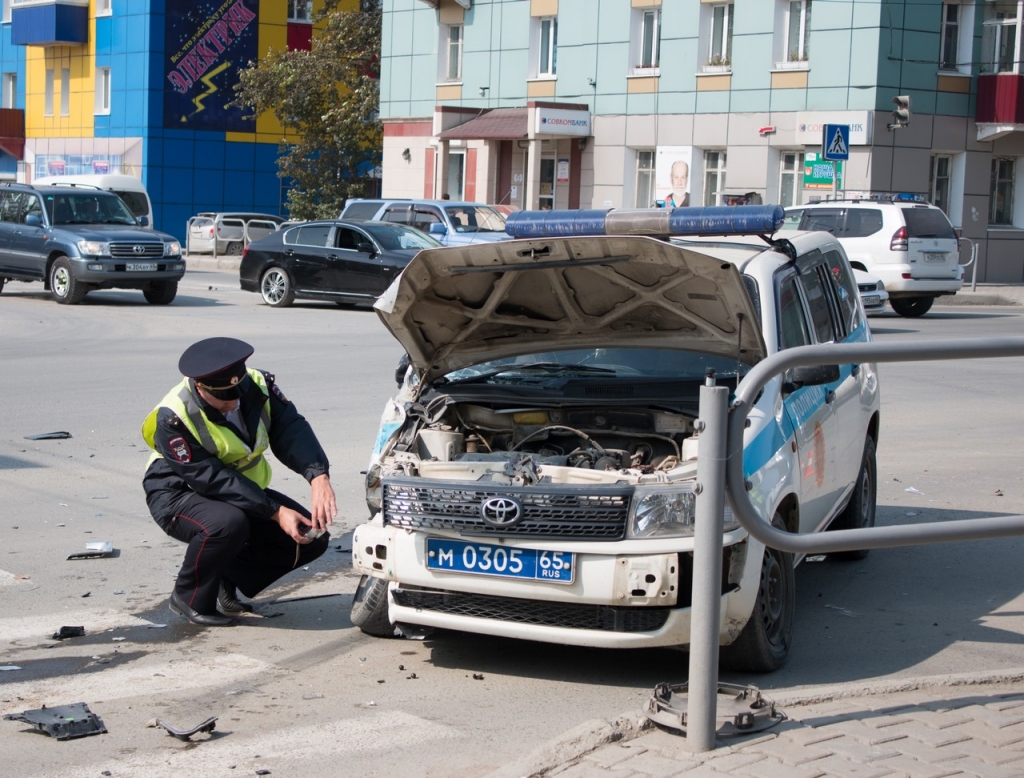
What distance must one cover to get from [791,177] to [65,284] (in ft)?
58.1

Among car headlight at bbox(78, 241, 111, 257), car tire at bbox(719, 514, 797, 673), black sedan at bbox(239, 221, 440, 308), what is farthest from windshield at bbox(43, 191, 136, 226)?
car tire at bbox(719, 514, 797, 673)

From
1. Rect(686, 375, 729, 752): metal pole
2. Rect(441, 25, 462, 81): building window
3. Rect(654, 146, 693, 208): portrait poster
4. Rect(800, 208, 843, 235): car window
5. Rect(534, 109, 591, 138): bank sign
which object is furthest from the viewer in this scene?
Rect(441, 25, 462, 81): building window

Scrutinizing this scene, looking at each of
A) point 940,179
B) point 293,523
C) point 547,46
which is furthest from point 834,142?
point 293,523

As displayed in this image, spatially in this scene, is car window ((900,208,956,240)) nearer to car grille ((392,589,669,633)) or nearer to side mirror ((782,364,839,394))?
side mirror ((782,364,839,394))

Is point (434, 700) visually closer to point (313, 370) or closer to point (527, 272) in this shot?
point (527, 272)

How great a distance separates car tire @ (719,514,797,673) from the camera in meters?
5.32

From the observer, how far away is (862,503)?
766 cm

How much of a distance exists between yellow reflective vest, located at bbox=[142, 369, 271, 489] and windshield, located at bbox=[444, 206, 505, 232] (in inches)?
813

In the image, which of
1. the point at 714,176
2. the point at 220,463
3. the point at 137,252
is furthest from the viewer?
the point at 714,176

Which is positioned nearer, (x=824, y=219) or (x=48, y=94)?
(x=824, y=219)

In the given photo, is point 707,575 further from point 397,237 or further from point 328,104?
point 328,104

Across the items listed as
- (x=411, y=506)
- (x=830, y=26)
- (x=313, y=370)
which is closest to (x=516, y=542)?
(x=411, y=506)

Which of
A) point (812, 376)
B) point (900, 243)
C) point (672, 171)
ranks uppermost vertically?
point (672, 171)

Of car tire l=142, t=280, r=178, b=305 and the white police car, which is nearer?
the white police car
